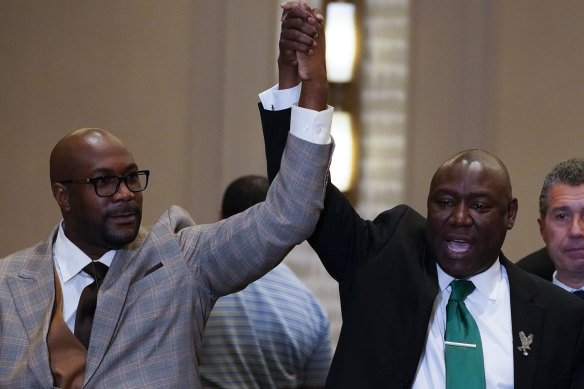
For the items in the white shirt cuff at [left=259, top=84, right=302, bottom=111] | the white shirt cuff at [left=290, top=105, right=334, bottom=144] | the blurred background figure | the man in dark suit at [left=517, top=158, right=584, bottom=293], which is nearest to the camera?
the white shirt cuff at [left=290, top=105, right=334, bottom=144]

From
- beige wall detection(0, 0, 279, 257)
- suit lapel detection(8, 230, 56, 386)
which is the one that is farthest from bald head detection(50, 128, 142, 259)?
beige wall detection(0, 0, 279, 257)

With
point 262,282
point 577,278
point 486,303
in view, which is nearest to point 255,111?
point 262,282

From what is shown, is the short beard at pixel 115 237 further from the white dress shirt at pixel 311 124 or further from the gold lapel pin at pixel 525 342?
the gold lapel pin at pixel 525 342

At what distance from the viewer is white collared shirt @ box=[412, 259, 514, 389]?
2.55 m

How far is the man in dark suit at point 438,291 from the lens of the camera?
255 centimetres

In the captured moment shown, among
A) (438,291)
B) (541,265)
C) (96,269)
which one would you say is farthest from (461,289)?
(96,269)

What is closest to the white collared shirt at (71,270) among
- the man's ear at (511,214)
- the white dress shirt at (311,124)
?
the white dress shirt at (311,124)

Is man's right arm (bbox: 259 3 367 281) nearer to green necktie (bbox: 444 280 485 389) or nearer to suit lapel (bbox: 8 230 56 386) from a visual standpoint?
green necktie (bbox: 444 280 485 389)

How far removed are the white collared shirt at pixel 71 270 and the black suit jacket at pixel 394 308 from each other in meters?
0.57

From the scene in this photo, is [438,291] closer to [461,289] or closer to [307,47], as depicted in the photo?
[461,289]

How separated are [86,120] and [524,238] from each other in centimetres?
223

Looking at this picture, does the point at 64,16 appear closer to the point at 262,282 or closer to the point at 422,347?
the point at 262,282

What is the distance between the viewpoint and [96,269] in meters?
2.76

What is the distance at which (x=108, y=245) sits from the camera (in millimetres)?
2748
